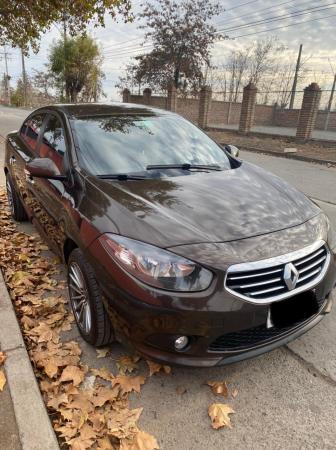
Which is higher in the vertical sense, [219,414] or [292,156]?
[219,414]

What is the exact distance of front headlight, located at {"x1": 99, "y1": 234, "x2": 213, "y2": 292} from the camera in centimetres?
194

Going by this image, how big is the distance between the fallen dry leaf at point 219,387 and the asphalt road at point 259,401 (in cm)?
3

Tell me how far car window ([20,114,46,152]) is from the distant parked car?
2.98ft

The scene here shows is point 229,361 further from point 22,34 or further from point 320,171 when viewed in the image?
point 22,34

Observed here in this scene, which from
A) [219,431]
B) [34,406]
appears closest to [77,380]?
[34,406]

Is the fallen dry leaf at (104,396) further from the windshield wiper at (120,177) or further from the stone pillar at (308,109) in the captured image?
the stone pillar at (308,109)

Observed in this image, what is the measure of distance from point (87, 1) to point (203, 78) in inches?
906

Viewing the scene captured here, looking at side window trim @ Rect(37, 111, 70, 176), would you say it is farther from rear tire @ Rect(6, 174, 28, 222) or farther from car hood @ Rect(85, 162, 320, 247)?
rear tire @ Rect(6, 174, 28, 222)

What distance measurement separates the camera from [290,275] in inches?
81.7

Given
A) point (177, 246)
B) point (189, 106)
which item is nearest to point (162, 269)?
point (177, 246)

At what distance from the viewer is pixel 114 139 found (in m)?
3.09

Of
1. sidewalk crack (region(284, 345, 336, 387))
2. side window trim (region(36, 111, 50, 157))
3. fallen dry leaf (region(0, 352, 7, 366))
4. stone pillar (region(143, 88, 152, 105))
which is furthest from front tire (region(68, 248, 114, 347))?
stone pillar (region(143, 88, 152, 105))

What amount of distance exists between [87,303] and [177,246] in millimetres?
883

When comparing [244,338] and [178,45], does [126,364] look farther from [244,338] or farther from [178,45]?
[178,45]
